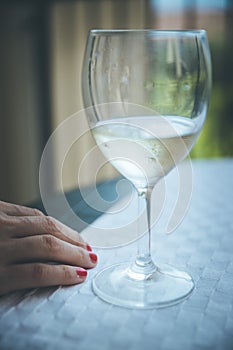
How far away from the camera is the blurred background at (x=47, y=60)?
7.02 feet

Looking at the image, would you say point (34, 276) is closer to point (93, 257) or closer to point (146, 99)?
point (93, 257)

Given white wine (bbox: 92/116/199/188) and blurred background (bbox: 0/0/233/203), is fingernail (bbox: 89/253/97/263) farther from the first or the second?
blurred background (bbox: 0/0/233/203)

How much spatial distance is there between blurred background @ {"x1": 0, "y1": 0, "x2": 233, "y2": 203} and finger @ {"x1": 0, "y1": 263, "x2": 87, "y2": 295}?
1.64 m

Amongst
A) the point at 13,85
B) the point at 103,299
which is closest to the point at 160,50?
the point at 103,299

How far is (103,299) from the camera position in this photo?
50 cm

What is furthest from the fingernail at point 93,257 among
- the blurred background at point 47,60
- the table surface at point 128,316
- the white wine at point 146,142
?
the blurred background at point 47,60

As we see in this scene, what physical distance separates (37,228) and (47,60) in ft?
5.97

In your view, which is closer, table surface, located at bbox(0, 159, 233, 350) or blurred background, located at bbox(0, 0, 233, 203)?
table surface, located at bbox(0, 159, 233, 350)

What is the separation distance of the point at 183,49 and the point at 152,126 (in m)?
0.08

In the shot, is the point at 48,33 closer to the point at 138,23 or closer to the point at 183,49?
the point at 138,23

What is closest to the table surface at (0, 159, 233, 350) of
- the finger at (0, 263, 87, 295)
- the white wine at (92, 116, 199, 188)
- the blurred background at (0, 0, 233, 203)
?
the finger at (0, 263, 87, 295)

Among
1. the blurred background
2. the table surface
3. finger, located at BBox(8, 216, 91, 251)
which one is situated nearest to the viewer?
the table surface

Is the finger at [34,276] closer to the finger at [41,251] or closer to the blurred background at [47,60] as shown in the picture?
the finger at [41,251]

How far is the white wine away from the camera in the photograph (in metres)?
0.48
